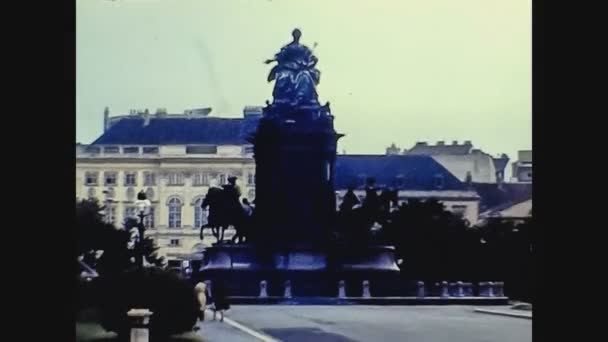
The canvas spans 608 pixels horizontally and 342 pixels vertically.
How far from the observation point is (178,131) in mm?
4832

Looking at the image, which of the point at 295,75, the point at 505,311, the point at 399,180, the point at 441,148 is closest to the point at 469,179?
the point at 441,148

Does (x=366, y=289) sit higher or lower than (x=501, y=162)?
lower

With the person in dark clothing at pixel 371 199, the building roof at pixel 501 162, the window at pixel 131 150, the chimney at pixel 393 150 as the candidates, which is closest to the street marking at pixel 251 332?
the person in dark clothing at pixel 371 199

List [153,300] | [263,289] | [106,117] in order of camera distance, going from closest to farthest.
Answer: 1. [106,117]
2. [153,300]
3. [263,289]

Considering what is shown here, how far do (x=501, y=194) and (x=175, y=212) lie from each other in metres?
1.29

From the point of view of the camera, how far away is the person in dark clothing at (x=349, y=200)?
4934 mm

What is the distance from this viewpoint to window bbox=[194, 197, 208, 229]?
4.88m

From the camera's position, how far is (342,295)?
4973mm

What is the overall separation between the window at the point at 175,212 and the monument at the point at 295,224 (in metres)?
0.19

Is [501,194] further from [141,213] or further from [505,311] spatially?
[141,213]

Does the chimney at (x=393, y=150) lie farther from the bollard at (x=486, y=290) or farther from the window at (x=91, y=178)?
the window at (x=91, y=178)

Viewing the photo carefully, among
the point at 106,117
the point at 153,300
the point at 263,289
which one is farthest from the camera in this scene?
the point at 263,289
